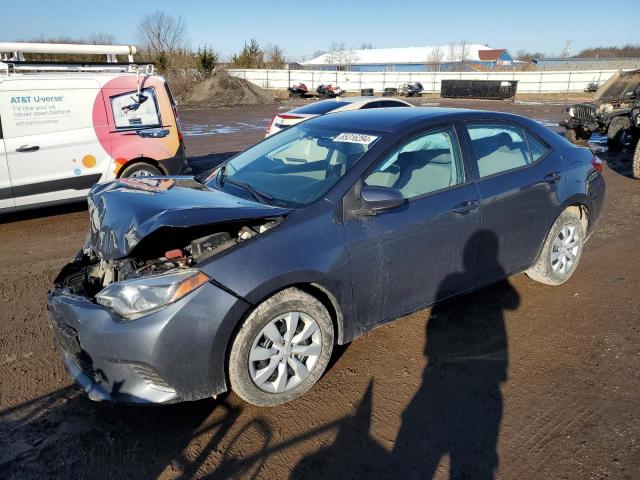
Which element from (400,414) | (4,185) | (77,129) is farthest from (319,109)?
(400,414)

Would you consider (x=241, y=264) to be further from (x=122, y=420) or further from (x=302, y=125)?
(x=302, y=125)

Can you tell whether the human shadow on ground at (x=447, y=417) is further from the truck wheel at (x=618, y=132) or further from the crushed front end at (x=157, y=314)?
the truck wheel at (x=618, y=132)

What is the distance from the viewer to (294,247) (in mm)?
2783

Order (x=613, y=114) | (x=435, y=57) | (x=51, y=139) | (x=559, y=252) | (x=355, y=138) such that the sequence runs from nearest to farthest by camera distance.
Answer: (x=355, y=138), (x=559, y=252), (x=51, y=139), (x=613, y=114), (x=435, y=57)

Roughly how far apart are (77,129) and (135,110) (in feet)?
2.71

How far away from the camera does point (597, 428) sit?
275cm

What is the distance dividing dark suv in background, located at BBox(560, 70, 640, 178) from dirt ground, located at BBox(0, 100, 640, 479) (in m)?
9.77

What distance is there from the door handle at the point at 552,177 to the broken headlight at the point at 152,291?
296cm

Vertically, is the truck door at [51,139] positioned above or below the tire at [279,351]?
above

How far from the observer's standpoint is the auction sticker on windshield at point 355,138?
11.1ft

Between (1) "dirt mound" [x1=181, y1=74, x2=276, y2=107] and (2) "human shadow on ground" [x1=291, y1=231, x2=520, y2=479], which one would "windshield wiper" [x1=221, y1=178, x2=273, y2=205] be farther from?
(1) "dirt mound" [x1=181, y1=74, x2=276, y2=107]

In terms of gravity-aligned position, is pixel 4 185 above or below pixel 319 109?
below

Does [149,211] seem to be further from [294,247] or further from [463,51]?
[463,51]

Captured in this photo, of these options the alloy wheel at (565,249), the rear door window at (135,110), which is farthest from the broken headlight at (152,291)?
the rear door window at (135,110)
